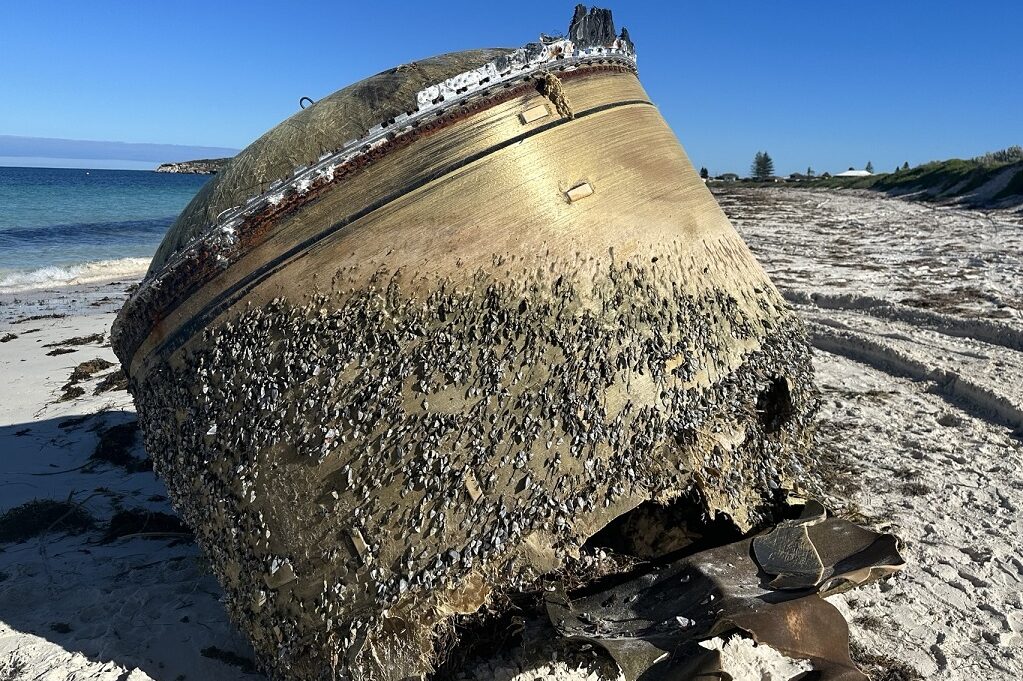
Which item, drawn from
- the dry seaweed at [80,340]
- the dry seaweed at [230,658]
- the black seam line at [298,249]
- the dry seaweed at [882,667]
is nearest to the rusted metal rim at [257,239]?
the black seam line at [298,249]

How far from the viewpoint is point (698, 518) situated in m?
2.52

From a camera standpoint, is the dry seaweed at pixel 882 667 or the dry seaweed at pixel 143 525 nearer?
the dry seaweed at pixel 882 667

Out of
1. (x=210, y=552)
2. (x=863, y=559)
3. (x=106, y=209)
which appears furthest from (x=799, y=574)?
(x=106, y=209)

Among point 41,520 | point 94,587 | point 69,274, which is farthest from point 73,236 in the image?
point 94,587

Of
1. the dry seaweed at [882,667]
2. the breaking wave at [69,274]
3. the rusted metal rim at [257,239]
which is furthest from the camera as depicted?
the breaking wave at [69,274]

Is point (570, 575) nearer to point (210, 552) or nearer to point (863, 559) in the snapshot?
point (863, 559)

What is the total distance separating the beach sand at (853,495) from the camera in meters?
2.81

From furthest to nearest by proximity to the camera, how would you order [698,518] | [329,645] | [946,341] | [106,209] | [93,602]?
[106,209] → [946,341] → [93,602] → [698,518] → [329,645]

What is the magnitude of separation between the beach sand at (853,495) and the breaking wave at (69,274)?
7.45 meters

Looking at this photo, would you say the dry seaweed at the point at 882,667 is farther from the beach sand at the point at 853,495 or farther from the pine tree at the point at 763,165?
the pine tree at the point at 763,165

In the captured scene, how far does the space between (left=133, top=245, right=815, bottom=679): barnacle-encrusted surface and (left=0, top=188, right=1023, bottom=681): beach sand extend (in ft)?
1.88

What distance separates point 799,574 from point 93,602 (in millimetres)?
3034

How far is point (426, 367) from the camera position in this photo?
7.39 feet

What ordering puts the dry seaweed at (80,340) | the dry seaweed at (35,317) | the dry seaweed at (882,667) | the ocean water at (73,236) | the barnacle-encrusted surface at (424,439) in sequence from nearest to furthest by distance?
the barnacle-encrusted surface at (424,439)
the dry seaweed at (882,667)
the dry seaweed at (80,340)
the dry seaweed at (35,317)
the ocean water at (73,236)
